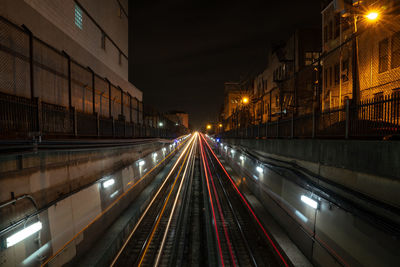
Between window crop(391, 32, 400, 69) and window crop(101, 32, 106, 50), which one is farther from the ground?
window crop(101, 32, 106, 50)

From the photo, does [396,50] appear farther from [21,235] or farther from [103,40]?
[103,40]

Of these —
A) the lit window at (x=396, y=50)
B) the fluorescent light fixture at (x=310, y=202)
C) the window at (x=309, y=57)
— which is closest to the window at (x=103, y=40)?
the window at (x=309, y=57)

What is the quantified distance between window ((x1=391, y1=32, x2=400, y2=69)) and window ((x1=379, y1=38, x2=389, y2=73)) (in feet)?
1.20

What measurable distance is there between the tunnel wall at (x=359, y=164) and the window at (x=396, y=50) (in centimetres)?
981

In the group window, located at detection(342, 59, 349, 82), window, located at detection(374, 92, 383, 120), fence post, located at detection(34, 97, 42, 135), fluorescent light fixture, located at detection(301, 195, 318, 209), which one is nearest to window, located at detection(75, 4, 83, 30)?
fence post, located at detection(34, 97, 42, 135)

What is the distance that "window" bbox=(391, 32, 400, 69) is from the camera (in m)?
11.7

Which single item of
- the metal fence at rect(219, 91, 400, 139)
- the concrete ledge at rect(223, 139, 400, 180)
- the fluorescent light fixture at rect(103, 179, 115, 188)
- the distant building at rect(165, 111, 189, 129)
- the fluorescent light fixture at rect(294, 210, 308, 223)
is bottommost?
the fluorescent light fixture at rect(294, 210, 308, 223)

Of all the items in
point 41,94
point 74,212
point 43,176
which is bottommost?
point 74,212

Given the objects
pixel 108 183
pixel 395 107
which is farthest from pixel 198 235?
pixel 395 107

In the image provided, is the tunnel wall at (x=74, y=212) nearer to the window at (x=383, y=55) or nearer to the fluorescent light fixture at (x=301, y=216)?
the fluorescent light fixture at (x=301, y=216)

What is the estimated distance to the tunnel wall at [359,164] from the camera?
3977 mm

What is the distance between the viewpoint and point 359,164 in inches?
188

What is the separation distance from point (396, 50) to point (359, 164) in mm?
12217

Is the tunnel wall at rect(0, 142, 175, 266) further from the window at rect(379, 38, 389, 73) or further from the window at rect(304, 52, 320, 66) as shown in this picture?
the window at rect(304, 52, 320, 66)
